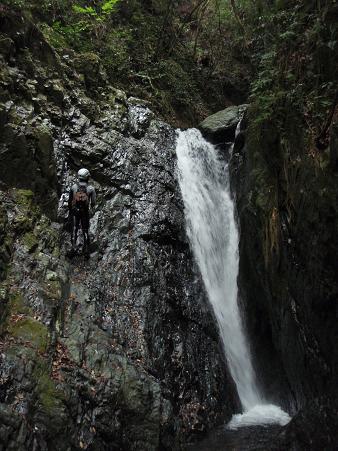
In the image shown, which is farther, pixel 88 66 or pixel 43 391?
pixel 88 66

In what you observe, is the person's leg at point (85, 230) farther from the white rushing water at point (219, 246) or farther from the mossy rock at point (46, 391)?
the mossy rock at point (46, 391)

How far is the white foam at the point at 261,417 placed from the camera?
7.71 metres

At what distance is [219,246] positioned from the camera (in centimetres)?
1138

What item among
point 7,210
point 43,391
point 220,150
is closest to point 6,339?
point 43,391

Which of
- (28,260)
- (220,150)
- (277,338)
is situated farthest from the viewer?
(220,150)

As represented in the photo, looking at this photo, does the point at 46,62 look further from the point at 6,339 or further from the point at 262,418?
the point at 262,418

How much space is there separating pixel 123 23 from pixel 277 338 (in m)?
13.8

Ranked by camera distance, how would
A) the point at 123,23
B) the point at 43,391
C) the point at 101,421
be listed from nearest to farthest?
the point at 43,391, the point at 101,421, the point at 123,23

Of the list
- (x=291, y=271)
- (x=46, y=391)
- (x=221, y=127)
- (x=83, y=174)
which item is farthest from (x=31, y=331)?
(x=221, y=127)

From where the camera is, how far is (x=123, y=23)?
1641 cm

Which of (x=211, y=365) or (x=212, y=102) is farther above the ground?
(x=212, y=102)

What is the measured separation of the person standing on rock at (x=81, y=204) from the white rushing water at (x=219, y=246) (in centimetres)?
310

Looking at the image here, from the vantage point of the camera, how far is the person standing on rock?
27.1 feet

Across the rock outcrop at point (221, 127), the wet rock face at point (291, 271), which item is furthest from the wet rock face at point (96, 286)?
the rock outcrop at point (221, 127)
